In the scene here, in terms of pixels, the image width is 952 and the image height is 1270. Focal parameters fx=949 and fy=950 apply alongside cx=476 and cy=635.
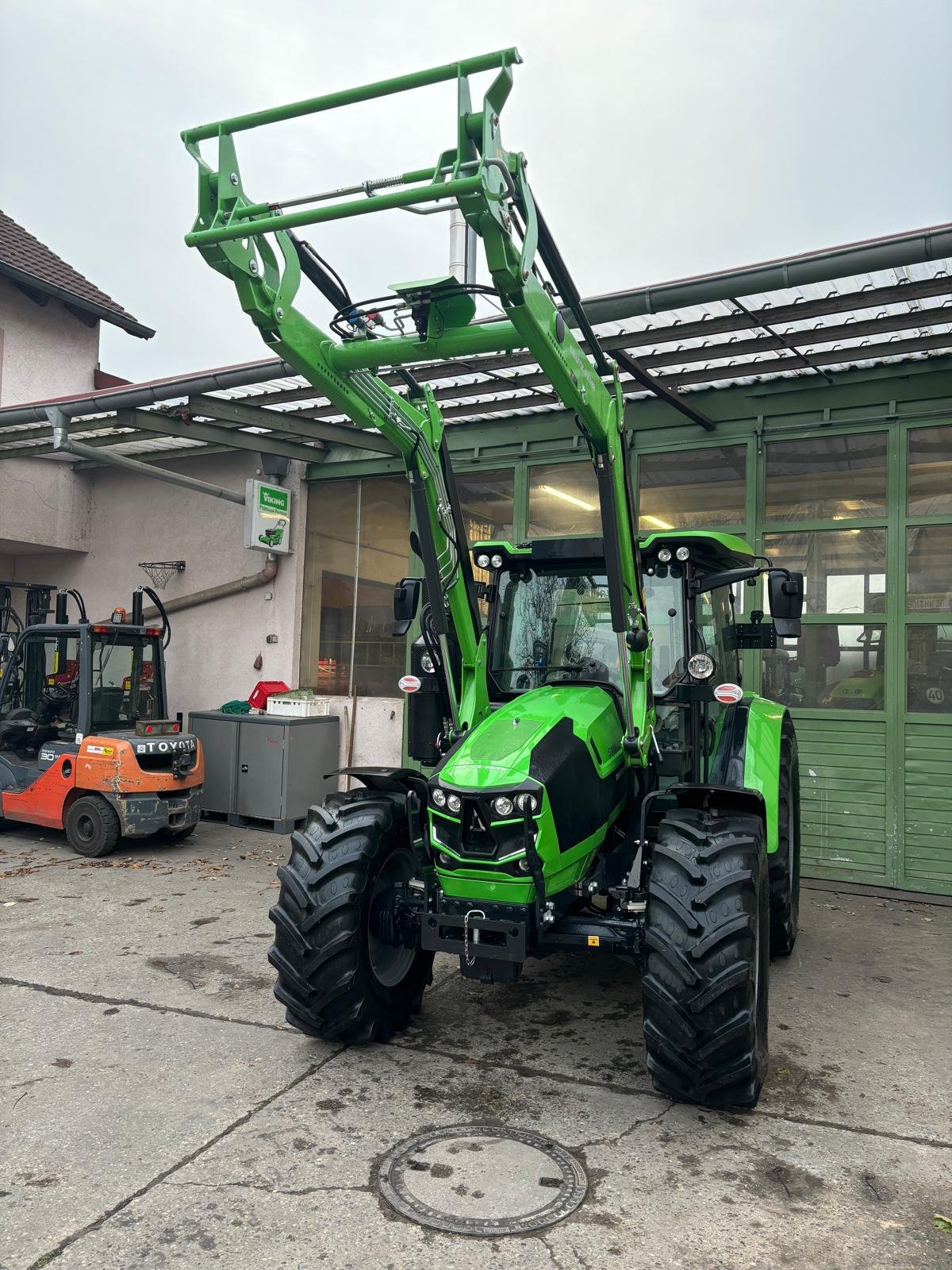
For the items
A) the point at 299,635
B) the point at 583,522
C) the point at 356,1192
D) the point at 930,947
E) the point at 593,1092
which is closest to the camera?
the point at 356,1192

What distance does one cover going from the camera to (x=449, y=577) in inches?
190

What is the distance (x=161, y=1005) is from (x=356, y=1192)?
2.12 meters

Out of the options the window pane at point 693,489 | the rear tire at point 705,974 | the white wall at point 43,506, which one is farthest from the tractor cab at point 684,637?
the white wall at point 43,506

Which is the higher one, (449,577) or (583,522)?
(583,522)

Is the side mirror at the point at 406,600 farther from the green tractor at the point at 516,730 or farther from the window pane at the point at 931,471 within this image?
the window pane at the point at 931,471

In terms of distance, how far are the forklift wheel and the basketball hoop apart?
377 centimetres

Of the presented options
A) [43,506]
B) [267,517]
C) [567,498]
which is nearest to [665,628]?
[567,498]

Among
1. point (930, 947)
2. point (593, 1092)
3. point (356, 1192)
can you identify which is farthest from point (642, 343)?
point (356, 1192)

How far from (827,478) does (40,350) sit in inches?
411

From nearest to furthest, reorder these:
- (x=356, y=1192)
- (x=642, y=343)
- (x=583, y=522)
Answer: (x=356, y=1192)
(x=642, y=343)
(x=583, y=522)

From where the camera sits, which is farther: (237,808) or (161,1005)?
(237,808)

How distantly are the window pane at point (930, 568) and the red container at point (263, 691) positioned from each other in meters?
6.41

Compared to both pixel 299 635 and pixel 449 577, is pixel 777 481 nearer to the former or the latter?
pixel 449 577

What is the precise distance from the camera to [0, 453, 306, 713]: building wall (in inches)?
434
